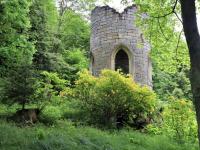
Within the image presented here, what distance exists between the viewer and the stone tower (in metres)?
18.8

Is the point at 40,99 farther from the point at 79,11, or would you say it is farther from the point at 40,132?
the point at 79,11

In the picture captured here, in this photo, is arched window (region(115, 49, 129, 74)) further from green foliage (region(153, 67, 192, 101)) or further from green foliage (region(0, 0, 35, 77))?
green foliage (region(153, 67, 192, 101))

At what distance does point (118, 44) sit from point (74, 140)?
29.5 feet

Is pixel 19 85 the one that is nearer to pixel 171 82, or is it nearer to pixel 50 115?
pixel 50 115

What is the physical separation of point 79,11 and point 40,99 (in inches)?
822

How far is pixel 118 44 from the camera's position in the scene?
18.8m

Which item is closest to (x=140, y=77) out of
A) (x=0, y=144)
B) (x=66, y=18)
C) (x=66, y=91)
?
(x=66, y=91)

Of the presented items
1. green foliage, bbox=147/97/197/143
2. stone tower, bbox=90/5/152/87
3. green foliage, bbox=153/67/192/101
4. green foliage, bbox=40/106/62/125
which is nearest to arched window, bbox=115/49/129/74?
stone tower, bbox=90/5/152/87

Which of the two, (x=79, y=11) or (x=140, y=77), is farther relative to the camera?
(x=79, y=11)

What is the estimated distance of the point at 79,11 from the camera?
34.7 metres

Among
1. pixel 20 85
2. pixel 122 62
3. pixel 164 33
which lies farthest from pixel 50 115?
pixel 122 62

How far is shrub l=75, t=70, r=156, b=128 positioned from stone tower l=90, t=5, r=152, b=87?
3.57 m

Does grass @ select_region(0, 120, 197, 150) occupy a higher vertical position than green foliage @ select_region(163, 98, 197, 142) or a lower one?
lower

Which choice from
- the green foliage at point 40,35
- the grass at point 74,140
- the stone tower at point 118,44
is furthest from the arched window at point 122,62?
the grass at point 74,140
